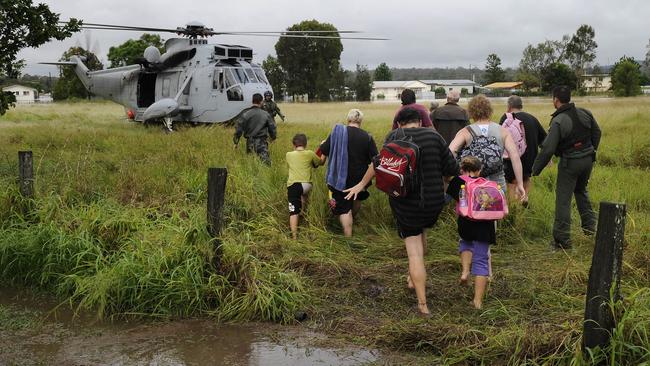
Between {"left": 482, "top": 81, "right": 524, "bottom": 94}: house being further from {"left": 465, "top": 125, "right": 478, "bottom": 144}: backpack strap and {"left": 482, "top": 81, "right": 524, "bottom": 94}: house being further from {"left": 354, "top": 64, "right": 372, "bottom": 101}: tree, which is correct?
{"left": 465, "top": 125, "right": 478, "bottom": 144}: backpack strap

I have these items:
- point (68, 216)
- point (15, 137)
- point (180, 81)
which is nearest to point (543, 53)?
point (180, 81)

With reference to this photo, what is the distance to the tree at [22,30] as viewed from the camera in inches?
396

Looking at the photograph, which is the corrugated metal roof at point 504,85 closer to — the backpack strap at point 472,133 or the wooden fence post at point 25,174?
the backpack strap at point 472,133

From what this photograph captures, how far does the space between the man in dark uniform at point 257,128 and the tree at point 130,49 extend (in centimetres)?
6084

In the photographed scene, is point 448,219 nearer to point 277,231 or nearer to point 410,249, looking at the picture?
point 277,231

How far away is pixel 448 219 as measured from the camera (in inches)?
296

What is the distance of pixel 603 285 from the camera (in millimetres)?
3596

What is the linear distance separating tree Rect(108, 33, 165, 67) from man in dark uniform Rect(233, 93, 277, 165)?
60.8m

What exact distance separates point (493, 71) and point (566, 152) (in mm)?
104764

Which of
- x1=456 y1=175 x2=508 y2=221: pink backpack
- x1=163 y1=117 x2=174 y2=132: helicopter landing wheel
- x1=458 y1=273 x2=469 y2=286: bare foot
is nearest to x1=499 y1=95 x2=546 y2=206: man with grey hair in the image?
x1=458 y1=273 x2=469 y2=286: bare foot

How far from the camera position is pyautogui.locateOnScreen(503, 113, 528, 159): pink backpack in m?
8.12

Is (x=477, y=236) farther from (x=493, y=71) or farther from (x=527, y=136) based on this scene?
(x=493, y=71)

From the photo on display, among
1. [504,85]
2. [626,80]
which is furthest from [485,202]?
[504,85]

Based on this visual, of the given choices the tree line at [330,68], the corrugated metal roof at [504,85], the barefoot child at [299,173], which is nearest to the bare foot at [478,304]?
the barefoot child at [299,173]
